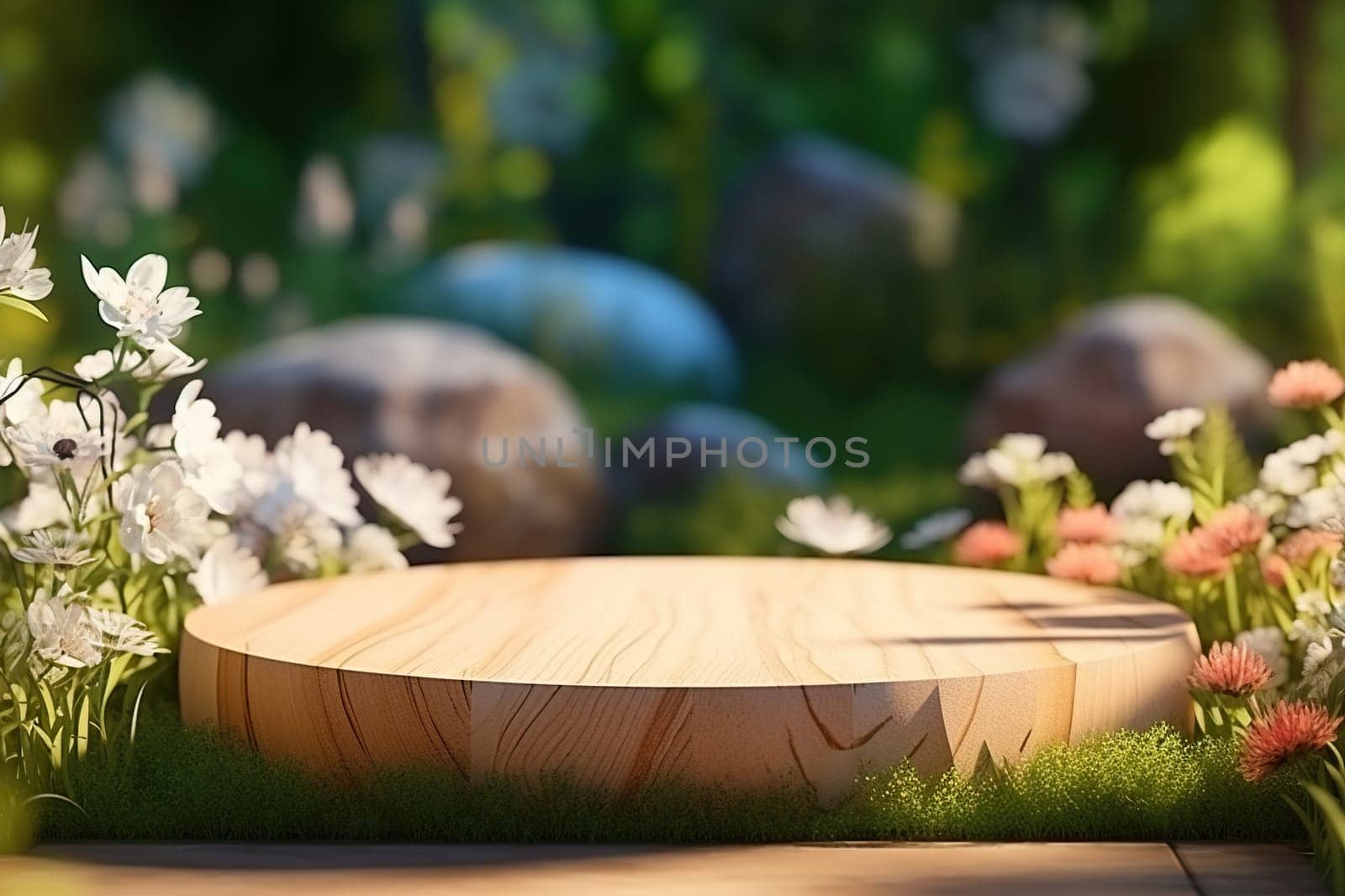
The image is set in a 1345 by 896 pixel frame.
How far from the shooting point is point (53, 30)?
6.08 metres

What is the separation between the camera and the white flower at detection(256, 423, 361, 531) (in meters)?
2.45

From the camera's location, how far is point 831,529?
2.68m

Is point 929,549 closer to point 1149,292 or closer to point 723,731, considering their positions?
point 1149,292

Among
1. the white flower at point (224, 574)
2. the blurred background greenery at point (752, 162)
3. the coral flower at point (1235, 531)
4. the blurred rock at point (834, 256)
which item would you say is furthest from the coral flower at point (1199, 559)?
the blurred rock at point (834, 256)

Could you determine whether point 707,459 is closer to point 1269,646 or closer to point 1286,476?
point 1286,476

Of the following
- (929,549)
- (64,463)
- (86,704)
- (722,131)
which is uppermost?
(722,131)

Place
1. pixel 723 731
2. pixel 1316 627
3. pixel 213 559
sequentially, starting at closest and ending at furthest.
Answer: pixel 723 731 < pixel 1316 627 < pixel 213 559

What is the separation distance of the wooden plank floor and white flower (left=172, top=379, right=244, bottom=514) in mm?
367

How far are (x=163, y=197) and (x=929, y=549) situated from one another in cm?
303

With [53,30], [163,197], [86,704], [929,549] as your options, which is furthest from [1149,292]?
[86,704]

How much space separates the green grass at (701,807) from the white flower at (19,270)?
1.67 ft

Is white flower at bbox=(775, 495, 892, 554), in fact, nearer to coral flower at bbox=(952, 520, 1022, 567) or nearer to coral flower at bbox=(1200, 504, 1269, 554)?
coral flower at bbox=(952, 520, 1022, 567)

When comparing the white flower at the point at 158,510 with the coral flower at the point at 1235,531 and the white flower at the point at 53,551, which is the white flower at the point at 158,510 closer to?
the white flower at the point at 53,551

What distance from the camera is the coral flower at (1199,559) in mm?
2215
